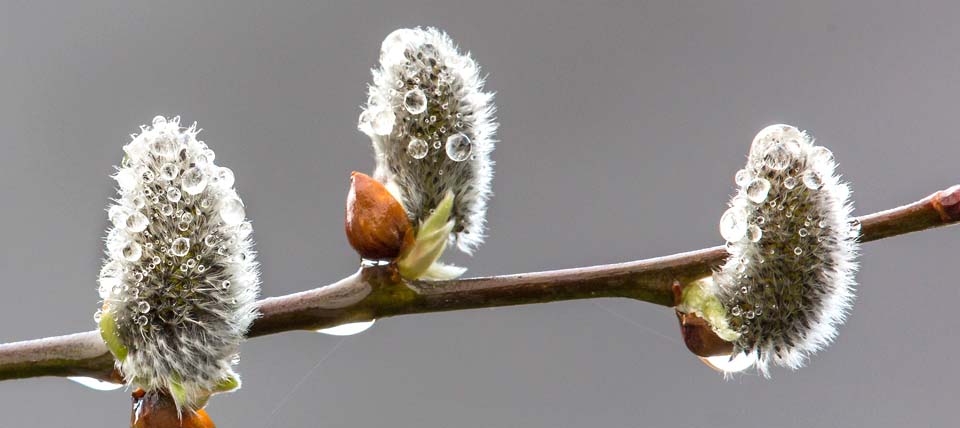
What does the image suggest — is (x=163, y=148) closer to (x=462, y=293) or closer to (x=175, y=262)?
(x=175, y=262)

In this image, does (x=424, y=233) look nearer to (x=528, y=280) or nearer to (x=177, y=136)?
(x=528, y=280)

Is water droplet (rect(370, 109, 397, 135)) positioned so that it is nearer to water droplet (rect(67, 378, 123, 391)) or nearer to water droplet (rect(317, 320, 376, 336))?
water droplet (rect(317, 320, 376, 336))

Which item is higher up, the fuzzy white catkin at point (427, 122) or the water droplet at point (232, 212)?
the fuzzy white catkin at point (427, 122)

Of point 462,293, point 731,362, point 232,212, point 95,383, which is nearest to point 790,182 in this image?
point 731,362

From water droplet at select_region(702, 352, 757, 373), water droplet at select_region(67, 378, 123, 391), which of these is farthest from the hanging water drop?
water droplet at select_region(702, 352, 757, 373)

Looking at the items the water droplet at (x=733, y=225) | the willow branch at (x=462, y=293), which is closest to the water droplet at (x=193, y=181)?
the willow branch at (x=462, y=293)

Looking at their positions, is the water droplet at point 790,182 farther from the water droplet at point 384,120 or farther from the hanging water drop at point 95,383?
the hanging water drop at point 95,383

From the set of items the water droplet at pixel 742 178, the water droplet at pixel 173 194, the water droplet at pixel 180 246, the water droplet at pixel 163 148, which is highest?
the water droplet at pixel 163 148
